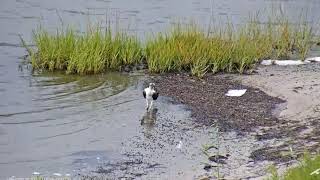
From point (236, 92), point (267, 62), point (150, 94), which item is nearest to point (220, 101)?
point (236, 92)

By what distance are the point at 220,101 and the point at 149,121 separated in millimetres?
1795

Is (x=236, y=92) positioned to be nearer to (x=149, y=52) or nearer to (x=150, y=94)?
(x=150, y=94)

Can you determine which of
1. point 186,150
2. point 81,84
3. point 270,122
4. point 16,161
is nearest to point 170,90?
point 81,84

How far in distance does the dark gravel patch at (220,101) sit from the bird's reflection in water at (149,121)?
683mm

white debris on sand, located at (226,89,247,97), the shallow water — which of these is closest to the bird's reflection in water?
the shallow water

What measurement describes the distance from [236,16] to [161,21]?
315 cm

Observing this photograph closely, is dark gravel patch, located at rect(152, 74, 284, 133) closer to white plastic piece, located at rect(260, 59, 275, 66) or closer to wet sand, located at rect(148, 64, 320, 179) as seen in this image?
wet sand, located at rect(148, 64, 320, 179)

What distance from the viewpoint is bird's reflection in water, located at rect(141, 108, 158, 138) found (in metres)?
9.97

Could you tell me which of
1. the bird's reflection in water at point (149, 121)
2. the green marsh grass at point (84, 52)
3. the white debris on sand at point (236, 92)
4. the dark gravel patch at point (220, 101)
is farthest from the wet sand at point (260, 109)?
the green marsh grass at point (84, 52)

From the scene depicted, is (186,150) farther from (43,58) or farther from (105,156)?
(43,58)

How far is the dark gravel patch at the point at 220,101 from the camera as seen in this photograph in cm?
1037

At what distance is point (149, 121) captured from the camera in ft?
35.1

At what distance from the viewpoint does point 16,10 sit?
22375 mm

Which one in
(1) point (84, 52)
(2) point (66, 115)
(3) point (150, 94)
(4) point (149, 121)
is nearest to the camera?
(4) point (149, 121)
